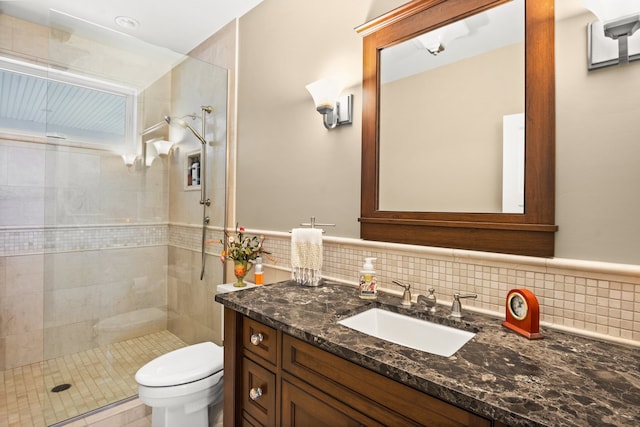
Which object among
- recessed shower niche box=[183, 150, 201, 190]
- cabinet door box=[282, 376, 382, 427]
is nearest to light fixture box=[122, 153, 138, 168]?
recessed shower niche box=[183, 150, 201, 190]

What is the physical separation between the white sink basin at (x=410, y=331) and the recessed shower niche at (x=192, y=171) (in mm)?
1757

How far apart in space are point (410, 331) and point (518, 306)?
374 millimetres

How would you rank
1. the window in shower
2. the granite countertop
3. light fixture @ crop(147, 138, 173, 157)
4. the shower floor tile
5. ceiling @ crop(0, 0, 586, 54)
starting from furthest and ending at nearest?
light fixture @ crop(147, 138, 173, 157) < ceiling @ crop(0, 0, 586, 54) < the window in shower < the shower floor tile < the granite countertop

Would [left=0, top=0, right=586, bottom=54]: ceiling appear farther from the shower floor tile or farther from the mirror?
the shower floor tile

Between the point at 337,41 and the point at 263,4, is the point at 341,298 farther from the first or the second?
the point at 263,4

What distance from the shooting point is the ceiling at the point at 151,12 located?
7.02 ft

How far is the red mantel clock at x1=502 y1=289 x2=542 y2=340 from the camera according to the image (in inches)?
37.0

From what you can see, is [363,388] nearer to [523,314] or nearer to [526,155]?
[523,314]

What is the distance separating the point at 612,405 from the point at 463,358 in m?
0.28

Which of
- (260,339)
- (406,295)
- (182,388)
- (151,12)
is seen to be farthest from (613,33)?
(151,12)

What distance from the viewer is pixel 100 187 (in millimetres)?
Result: 2064

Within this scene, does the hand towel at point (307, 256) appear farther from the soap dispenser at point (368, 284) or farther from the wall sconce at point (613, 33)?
the wall sconce at point (613, 33)

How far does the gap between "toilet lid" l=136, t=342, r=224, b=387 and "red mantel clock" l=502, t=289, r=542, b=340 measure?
53.5 inches

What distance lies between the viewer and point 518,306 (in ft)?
3.23
